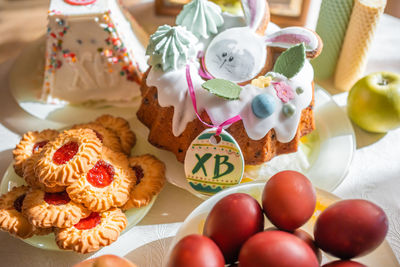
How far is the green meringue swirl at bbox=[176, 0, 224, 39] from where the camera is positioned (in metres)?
0.99

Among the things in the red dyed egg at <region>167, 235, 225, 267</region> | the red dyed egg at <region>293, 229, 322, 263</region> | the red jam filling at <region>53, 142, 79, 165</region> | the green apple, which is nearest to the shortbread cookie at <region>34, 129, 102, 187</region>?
the red jam filling at <region>53, 142, 79, 165</region>

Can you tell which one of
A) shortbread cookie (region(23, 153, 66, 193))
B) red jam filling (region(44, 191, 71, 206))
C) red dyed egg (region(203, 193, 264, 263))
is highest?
red dyed egg (region(203, 193, 264, 263))

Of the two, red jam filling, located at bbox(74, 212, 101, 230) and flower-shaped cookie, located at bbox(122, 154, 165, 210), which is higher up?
flower-shaped cookie, located at bbox(122, 154, 165, 210)

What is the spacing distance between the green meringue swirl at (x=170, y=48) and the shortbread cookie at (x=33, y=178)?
1.08 ft

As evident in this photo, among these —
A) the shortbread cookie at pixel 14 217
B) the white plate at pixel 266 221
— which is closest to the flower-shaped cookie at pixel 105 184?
the shortbread cookie at pixel 14 217

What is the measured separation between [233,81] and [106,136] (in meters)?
0.32

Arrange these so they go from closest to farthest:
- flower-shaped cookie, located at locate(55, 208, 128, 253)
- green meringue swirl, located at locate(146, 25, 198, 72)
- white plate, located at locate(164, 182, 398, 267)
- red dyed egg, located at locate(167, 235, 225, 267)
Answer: red dyed egg, located at locate(167, 235, 225, 267)
white plate, located at locate(164, 182, 398, 267)
flower-shaped cookie, located at locate(55, 208, 128, 253)
green meringue swirl, located at locate(146, 25, 198, 72)

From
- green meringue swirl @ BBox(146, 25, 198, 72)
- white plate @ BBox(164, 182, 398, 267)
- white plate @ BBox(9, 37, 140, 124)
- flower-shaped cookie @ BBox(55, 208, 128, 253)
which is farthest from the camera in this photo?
white plate @ BBox(9, 37, 140, 124)

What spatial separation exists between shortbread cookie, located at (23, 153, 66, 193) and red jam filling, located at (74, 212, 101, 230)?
0.08 m

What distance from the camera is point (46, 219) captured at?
791mm

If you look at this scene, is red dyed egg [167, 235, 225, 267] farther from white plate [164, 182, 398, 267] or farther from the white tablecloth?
the white tablecloth

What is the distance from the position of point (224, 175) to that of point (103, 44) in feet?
1.65

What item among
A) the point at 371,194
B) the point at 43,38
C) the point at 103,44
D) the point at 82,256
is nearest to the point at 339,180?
the point at 371,194

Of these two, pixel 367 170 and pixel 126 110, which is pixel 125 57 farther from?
pixel 367 170
